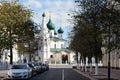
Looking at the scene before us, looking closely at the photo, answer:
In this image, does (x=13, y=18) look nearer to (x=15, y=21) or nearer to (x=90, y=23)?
(x=15, y=21)

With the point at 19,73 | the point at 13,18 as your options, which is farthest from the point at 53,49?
the point at 19,73

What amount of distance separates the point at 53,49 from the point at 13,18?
372 ft

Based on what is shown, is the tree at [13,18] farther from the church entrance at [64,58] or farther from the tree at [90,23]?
the church entrance at [64,58]

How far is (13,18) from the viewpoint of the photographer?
41.8 metres

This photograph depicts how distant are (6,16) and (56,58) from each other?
351ft

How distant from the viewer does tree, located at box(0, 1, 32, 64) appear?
41.3m

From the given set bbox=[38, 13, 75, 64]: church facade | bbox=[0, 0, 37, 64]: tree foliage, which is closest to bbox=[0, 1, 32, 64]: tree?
bbox=[0, 0, 37, 64]: tree foliage

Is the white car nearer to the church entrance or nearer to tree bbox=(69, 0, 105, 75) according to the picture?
tree bbox=(69, 0, 105, 75)

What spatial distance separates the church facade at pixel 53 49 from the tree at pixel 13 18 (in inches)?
3755

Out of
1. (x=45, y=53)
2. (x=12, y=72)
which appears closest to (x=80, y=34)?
(x=12, y=72)

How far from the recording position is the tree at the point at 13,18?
41312 millimetres

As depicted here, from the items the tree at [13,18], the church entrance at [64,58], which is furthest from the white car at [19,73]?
the church entrance at [64,58]

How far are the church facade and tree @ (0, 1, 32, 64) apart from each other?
313 ft

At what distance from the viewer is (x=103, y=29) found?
94.6 ft
